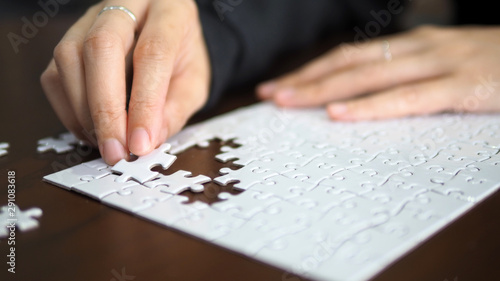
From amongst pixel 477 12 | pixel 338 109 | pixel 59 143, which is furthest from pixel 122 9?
pixel 477 12

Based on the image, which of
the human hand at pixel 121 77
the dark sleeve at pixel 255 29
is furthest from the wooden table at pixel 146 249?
the dark sleeve at pixel 255 29

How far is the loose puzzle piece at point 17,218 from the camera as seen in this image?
0.69 m

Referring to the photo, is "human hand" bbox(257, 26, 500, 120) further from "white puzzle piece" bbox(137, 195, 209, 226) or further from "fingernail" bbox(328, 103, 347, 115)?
"white puzzle piece" bbox(137, 195, 209, 226)

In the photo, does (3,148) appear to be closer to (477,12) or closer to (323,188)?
(323,188)

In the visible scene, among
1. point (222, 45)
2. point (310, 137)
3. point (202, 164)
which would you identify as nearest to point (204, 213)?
point (202, 164)

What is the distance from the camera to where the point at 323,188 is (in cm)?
77

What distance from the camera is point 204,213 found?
70 centimetres

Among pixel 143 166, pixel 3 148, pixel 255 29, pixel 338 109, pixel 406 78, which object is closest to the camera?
pixel 143 166

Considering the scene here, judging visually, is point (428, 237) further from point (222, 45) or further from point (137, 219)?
point (222, 45)

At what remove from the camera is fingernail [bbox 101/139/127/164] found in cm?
89

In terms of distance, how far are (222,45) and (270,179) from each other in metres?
0.72

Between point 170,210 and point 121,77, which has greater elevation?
point 121,77

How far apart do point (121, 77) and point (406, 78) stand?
→ 0.77 m

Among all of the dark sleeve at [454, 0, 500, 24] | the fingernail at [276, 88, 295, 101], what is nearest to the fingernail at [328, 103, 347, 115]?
the fingernail at [276, 88, 295, 101]
